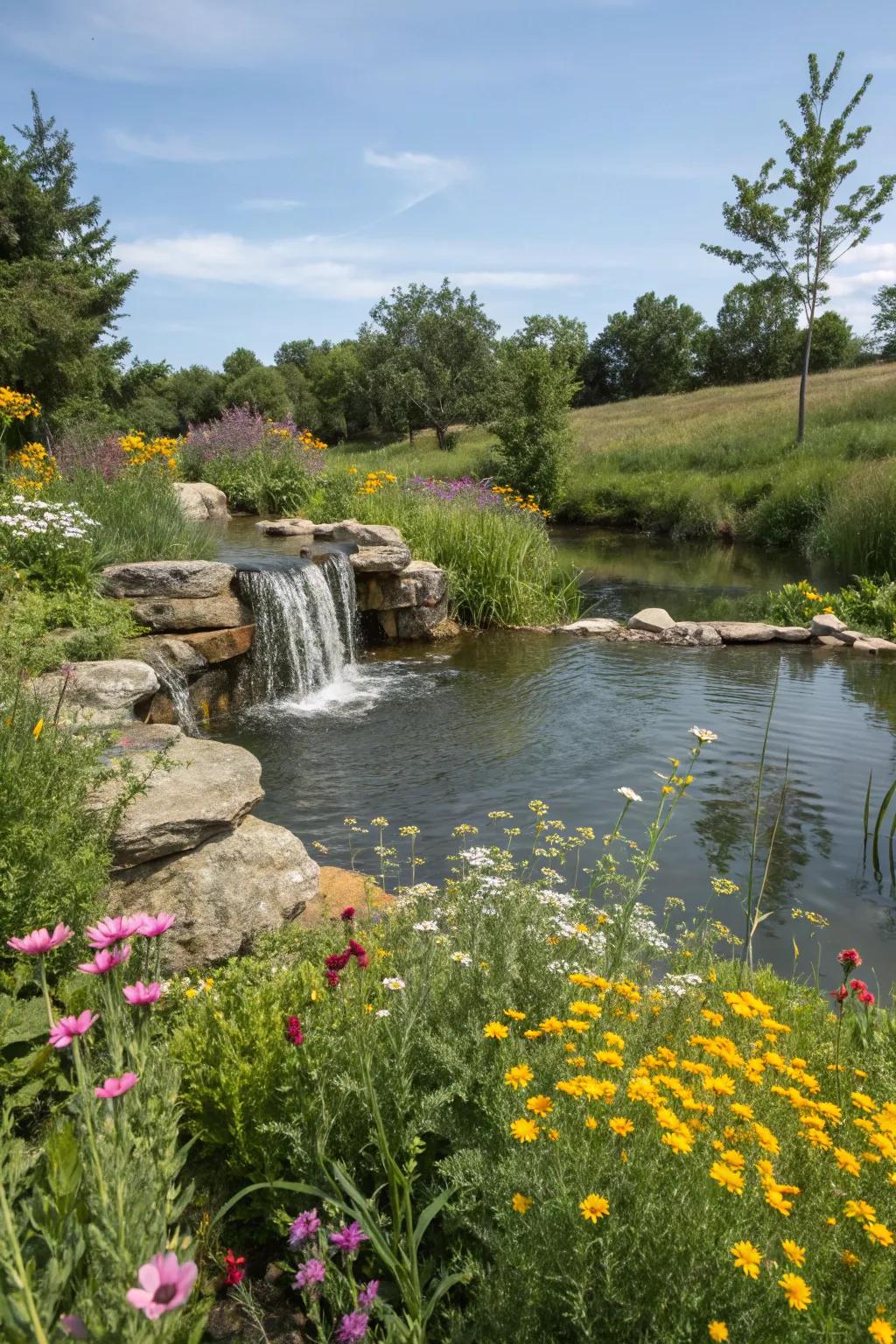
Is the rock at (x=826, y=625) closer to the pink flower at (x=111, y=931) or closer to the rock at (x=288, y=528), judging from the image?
the rock at (x=288, y=528)

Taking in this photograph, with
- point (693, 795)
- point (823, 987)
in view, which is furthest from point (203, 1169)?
point (693, 795)

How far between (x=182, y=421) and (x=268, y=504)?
153ft

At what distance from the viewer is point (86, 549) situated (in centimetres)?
749

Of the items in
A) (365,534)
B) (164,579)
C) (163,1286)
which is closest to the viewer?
(163,1286)

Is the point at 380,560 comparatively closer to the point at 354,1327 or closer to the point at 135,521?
the point at 135,521

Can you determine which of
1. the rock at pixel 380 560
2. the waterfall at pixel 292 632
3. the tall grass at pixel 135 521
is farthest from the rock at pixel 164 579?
the rock at pixel 380 560

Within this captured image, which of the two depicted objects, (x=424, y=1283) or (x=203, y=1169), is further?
(x=203, y=1169)

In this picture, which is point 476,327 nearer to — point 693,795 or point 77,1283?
point 693,795

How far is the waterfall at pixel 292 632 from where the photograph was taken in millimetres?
8688

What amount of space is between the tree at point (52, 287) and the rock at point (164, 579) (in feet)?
45.2

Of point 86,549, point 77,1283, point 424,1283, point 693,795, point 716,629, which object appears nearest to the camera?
point 77,1283

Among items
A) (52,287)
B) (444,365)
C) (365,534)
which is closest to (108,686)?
(365,534)

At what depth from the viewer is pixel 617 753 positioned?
276 inches

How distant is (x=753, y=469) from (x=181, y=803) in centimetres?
2344
